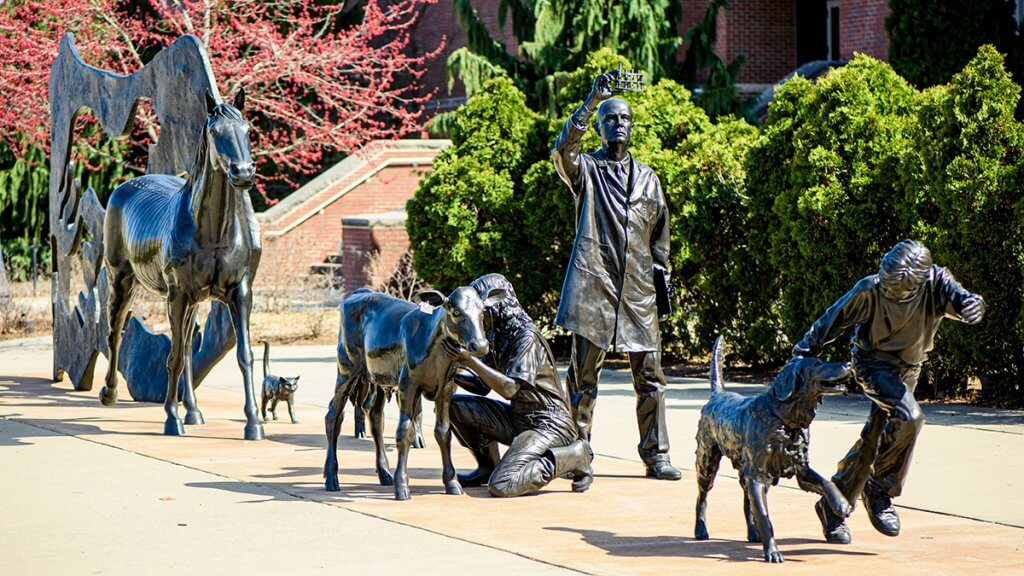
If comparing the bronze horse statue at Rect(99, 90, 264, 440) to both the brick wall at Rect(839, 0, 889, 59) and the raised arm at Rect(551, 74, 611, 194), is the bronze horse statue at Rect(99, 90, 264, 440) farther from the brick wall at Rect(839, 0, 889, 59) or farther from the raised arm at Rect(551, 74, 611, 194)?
the brick wall at Rect(839, 0, 889, 59)

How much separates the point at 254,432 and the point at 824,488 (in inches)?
202

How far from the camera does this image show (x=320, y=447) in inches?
390

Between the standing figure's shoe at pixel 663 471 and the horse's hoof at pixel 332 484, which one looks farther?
the standing figure's shoe at pixel 663 471

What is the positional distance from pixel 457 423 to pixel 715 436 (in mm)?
2073

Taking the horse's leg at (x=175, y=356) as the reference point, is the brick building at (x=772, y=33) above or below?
above

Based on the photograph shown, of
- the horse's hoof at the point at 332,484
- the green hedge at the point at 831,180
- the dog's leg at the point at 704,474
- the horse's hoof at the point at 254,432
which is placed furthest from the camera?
the green hedge at the point at 831,180

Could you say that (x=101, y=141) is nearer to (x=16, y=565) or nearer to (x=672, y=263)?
(x=672, y=263)

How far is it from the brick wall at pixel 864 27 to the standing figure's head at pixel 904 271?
17848 millimetres

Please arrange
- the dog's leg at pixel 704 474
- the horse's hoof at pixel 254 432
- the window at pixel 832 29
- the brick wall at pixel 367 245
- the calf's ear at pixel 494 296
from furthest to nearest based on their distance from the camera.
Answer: the window at pixel 832 29, the brick wall at pixel 367 245, the horse's hoof at pixel 254 432, the calf's ear at pixel 494 296, the dog's leg at pixel 704 474

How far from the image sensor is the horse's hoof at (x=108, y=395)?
39.8 feet

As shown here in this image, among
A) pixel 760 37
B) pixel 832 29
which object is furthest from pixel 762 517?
pixel 832 29

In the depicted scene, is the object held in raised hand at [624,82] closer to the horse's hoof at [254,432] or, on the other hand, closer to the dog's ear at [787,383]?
the dog's ear at [787,383]

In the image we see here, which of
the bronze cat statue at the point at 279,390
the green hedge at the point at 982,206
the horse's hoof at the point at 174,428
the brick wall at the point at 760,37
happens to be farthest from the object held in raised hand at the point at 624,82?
the brick wall at the point at 760,37

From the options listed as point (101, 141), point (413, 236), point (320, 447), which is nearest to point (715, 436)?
point (320, 447)
